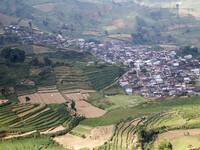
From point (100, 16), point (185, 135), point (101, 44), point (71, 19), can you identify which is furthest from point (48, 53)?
point (100, 16)

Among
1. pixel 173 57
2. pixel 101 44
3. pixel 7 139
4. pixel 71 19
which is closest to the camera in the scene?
pixel 7 139

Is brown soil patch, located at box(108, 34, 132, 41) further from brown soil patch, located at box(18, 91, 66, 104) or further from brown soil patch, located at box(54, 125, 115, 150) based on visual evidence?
brown soil patch, located at box(54, 125, 115, 150)

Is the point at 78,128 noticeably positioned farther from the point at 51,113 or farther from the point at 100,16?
the point at 100,16

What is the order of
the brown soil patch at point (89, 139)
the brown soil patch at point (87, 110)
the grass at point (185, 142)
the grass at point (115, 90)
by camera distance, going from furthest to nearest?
1. the grass at point (115, 90)
2. the brown soil patch at point (87, 110)
3. the brown soil patch at point (89, 139)
4. the grass at point (185, 142)

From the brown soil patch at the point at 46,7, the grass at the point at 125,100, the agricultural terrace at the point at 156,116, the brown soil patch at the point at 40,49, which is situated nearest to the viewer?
the agricultural terrace at the point at 156,116

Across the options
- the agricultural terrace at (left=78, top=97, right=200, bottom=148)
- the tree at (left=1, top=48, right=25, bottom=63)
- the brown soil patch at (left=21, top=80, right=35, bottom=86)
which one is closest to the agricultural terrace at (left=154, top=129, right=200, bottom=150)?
the agricultural terrace at (left=78, top=97, right=200, bottom=148)

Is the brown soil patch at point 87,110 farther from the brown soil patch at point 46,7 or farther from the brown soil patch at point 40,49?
the brown soil patch at point 46,7

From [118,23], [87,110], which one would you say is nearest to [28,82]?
[87,110]

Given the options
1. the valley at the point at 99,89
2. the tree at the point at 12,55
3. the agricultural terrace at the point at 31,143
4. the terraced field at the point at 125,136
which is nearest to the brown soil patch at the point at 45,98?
the valley at the point at 99,89
